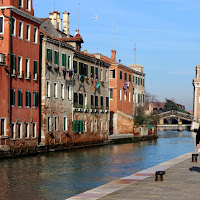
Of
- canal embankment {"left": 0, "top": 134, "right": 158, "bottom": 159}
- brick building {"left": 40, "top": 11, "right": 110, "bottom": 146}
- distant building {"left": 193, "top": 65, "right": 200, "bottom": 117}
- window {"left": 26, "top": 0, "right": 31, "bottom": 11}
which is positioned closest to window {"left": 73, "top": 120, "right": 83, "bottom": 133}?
Result: brick building {"left": 40, "top": 11, "right": 110, "bottom": 146}

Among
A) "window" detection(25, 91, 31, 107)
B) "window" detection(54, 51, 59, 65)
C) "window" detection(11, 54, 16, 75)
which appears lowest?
"window" detection(25, 91, 31, 107)

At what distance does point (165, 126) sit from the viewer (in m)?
124

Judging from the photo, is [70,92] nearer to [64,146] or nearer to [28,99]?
[64,146]

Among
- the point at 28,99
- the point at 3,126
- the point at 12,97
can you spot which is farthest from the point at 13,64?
the point at 3,126

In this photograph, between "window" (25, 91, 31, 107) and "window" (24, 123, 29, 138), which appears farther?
"window" (25, 91, 31, 107)

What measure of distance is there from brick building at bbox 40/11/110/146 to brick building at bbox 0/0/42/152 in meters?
1.83

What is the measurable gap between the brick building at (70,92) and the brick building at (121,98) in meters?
6.07

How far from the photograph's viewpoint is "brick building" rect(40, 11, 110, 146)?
42938 mm

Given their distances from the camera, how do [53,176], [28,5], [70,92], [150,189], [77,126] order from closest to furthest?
[150,189] → [53,176] → [28,5] → [70,92] → [77,126]

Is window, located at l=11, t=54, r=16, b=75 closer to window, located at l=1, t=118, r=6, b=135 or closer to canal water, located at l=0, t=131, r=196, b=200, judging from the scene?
window, located at l=1, t=118, r=6, b=135

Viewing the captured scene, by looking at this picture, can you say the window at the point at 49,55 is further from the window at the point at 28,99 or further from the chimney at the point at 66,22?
the chimney at the point at 66,22

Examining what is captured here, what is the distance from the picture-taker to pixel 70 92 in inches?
1908

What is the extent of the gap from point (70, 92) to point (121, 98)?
21.5m

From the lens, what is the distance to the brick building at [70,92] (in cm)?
4294
